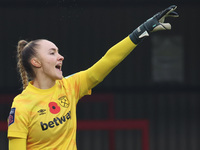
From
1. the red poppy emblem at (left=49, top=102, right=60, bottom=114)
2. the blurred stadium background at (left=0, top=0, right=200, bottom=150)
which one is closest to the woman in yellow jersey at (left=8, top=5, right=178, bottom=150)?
the red poppy emblem at (left=49, top=102, right=60, bottom=114)

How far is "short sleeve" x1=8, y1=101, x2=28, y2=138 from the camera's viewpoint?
3.30 meters

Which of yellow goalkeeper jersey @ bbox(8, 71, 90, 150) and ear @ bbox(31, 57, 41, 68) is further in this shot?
ear @ bbox(31, 57, 41, 68)

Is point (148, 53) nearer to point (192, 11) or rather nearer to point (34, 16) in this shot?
point (192, 11)

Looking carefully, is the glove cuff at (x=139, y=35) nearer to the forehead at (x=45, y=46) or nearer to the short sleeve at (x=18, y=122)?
the forehead at (x=45, y=46)

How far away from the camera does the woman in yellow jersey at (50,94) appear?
3.36m

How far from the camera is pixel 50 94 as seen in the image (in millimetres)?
3504

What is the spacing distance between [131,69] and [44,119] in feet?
20.9

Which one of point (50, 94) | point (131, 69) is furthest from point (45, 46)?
point (131, 69)

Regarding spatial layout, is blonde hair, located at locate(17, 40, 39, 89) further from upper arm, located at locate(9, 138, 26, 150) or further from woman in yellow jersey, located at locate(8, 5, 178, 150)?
upper arm, located at locate(9, 138, 26, 150)

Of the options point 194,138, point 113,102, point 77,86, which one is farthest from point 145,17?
point 77,86

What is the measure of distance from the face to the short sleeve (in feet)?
0.99

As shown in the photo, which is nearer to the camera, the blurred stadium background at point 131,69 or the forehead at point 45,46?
the forehead at point 45,46

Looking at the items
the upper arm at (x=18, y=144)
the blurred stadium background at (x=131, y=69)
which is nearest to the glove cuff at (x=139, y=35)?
the upper arm at (x=18, y=144)

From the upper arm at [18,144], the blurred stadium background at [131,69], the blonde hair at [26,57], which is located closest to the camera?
the upper arm at [18,144]
